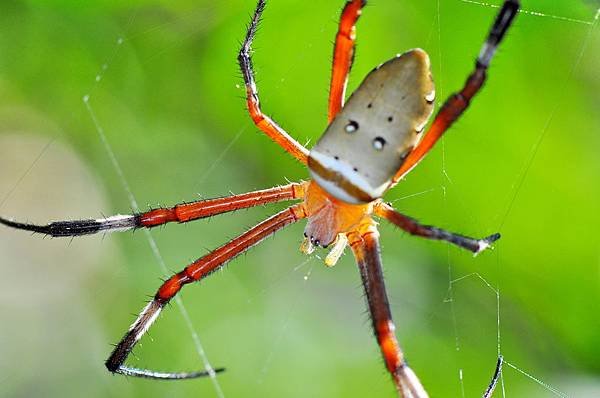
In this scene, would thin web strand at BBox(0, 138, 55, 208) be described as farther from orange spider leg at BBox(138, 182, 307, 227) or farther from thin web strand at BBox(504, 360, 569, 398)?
thin web strand at BBox(504, 360, 569, 398)

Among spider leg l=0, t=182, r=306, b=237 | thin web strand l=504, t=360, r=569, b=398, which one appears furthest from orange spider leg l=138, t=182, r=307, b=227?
thin web strand l=504, t=360, r=569, b=398

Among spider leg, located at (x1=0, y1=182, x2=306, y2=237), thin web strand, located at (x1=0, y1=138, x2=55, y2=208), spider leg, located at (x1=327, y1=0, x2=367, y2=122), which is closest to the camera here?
spider leg, located at (x1=327, y1=0, x2=367, y2=122)

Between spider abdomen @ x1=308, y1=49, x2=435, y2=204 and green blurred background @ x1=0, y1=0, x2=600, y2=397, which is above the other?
green blurred background @ x1=0, y1=0, x2=600, y2=397

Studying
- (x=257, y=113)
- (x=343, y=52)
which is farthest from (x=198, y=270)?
(x=343, y=52)

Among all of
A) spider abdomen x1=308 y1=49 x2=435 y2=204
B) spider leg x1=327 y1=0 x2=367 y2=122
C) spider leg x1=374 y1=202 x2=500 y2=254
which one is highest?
spider leg x1=327 y1=0 x2=367 y2=122

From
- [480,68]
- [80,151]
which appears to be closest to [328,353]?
[80,151]

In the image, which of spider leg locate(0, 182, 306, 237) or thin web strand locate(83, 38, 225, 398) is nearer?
spider leg locate(0, 182, 306, 237)

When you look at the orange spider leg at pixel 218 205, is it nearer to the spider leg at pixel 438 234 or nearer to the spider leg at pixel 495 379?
the spider leg at pixel 438 234

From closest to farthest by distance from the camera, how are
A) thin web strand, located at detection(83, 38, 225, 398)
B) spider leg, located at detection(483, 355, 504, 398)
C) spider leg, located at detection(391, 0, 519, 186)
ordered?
spider leg, located at detection(391, 0, 519, 186) < spider leg, located at detection(483, 355, 504, 398) < thin web strand, located at detection(83, 38, 225, 398)

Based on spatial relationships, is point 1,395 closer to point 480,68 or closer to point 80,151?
point 80,151
